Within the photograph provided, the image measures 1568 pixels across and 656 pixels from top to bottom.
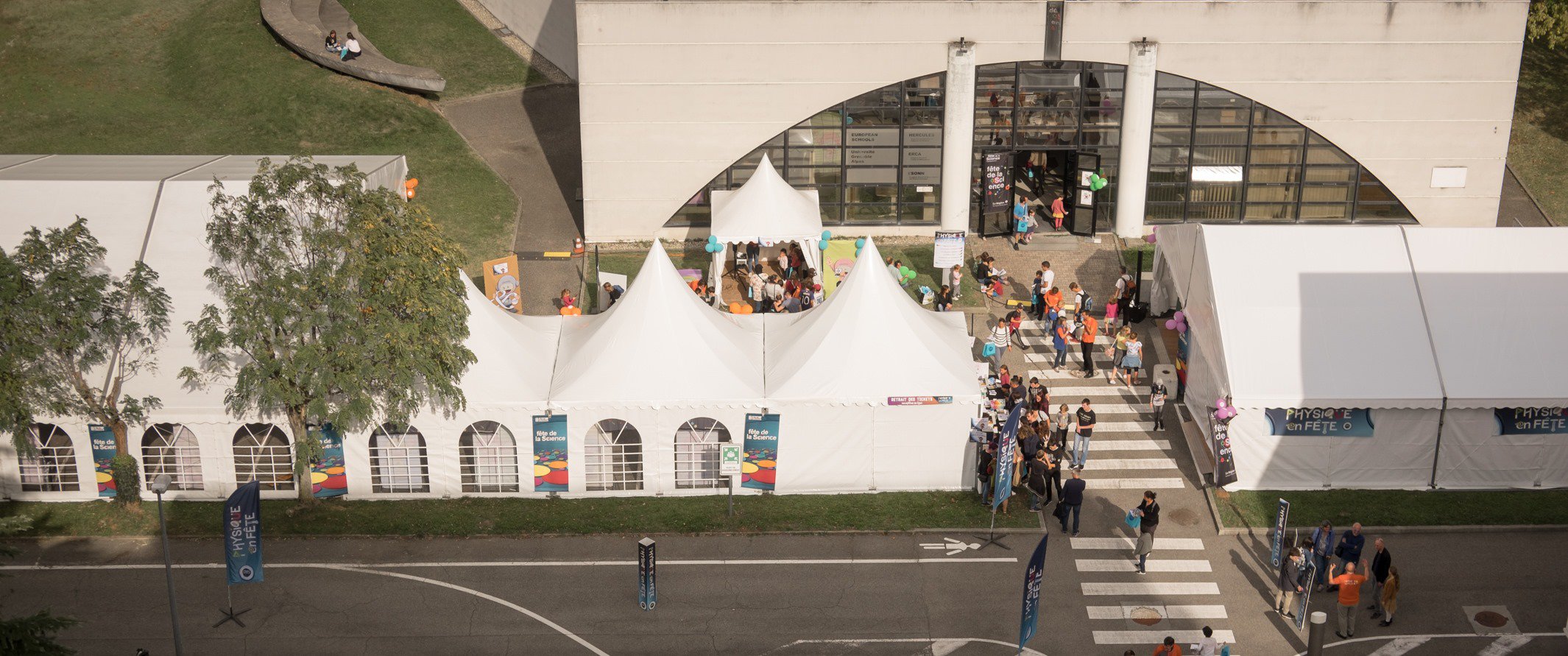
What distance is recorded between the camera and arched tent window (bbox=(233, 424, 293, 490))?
27984 millimetres

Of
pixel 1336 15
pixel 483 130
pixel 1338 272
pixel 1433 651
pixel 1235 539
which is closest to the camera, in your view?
pixel 1433 651

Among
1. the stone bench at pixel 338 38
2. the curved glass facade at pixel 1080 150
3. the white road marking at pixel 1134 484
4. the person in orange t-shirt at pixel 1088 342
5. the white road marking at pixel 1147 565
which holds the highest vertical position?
the stone bench at pixel 338 38

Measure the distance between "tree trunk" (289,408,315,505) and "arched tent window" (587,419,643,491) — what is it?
508 cm

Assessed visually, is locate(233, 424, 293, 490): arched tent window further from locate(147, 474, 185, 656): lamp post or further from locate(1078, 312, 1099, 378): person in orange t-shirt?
locate(1078, 312, 1099, 378): person in orange t-shirt

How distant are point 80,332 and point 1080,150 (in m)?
24.8

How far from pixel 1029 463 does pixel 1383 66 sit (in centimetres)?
1815

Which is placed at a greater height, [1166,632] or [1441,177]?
[1441,177]

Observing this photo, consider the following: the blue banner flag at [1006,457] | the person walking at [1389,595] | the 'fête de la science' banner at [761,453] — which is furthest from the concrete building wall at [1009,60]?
the person walking at [1389,595]

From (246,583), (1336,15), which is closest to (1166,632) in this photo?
(246,583)

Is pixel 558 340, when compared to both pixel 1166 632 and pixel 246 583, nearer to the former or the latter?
pixel 246 583

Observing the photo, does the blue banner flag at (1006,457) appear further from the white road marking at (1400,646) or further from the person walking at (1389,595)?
the white road marking at (1400,646)

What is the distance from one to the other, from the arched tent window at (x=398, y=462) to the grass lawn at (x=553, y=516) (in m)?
0.33

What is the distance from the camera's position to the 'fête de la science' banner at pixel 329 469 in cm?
2784

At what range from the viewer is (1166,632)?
24469 mm
